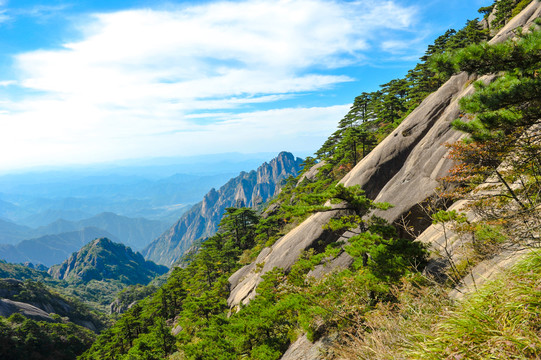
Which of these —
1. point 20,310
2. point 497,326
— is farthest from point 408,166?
point 20,310

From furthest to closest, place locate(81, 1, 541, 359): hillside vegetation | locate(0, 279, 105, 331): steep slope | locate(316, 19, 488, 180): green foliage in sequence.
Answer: locate(0, 279, 105, 331): steep slope
locate(316, 19, 488, 180): green foliage
locate(81, 1, 541, 359): hillside vegetation

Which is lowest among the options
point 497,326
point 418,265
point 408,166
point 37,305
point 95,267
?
point 95,267

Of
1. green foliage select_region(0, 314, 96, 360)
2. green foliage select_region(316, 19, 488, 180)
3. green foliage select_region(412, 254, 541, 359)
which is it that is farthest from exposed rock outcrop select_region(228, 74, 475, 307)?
green foliage select_region(0, 314, 96, 360)

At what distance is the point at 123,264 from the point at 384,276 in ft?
770

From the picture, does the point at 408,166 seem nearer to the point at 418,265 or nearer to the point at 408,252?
the point at 408,252

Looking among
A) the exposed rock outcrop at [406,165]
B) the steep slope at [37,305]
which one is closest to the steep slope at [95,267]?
the steep slope at [37,305]

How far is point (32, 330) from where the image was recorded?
143 feet

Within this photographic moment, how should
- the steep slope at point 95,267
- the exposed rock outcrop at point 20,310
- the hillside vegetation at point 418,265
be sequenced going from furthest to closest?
1. the steep slope at point 95,267
2. the exposed rock outcrop at point 20,310
3. the hillside vegetation at point 418,265

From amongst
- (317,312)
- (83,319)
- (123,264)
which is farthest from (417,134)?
(123,264)

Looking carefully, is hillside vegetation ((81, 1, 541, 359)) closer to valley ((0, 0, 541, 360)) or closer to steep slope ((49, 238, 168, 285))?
valley ((0, 0, 541, 360))

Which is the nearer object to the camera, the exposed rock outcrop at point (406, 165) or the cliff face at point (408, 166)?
the cliff face at point (408, 166)

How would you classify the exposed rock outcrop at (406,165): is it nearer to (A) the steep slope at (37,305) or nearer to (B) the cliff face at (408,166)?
(B) the cliff face at (408,166)

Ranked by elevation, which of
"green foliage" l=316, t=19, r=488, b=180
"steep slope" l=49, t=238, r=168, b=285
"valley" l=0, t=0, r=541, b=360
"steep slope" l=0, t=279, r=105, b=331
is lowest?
"steep slope" l=49, t=238, r=168, b=285

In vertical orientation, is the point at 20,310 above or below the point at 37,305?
above
